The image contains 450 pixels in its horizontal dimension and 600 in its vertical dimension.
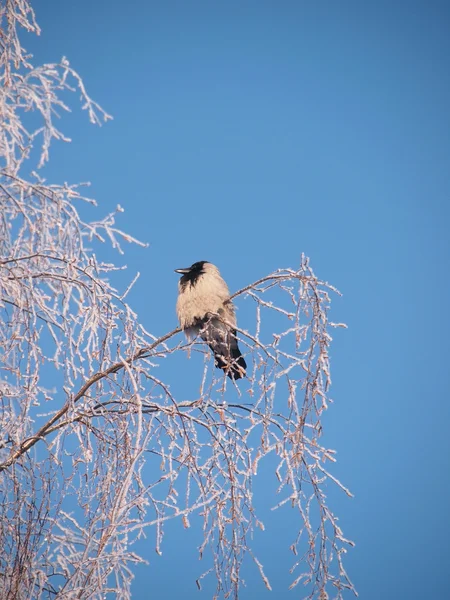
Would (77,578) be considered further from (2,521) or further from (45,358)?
(45,358)

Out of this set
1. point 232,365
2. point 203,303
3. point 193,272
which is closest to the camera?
point 232,365

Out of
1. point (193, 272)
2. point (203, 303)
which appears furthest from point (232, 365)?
point (193, 272)

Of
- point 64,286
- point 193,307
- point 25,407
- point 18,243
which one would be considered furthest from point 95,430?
point 193,307

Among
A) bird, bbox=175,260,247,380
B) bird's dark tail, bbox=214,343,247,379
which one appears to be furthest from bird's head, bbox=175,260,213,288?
bird's dark tail, bbox=214,343,247,379

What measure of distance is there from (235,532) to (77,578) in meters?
0.54

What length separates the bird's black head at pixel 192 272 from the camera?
5145 mm

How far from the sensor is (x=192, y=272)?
17.3ft

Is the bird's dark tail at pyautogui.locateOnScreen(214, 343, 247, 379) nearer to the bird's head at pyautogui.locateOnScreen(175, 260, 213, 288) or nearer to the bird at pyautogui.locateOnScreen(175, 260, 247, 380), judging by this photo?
the bird at pyautogui.locateOnScreen(175, 260, 247, 380)

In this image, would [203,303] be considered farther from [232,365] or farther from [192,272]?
[232,365]

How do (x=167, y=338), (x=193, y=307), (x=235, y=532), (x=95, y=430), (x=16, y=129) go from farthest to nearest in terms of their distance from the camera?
(x=193, y=307) → (x=16, y=129) → (x=167, y=338) → (x=95, y=430) → (x=235, y=532)

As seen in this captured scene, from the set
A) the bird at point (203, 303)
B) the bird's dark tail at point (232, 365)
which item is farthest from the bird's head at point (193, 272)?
the bird's dark tail at point (232, 365)

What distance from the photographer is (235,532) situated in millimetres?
2566

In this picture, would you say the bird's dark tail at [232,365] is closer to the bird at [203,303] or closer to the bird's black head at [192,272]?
the bird at [203,303]

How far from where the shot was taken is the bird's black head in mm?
5145
